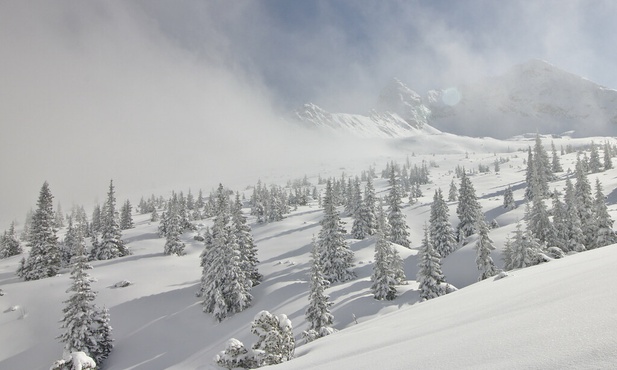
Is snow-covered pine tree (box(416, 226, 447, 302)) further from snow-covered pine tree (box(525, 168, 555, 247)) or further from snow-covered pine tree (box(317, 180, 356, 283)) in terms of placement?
snow-covered pine tree (box(525, 168, 555, 247))

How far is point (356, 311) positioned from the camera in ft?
126

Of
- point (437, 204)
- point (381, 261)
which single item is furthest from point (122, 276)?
point (437, 204)

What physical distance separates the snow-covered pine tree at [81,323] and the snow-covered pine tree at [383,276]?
29853 mm

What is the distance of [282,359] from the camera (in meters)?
12.1

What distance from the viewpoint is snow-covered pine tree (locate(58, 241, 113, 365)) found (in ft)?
116

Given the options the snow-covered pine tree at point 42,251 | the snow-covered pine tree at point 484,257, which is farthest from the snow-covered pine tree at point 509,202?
the snow-covered pine tree at point 42,251

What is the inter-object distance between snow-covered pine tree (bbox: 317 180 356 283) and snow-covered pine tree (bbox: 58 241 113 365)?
27.2m

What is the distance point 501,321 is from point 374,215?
6608cm

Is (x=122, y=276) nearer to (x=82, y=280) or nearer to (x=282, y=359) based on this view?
(x=82, y=280)

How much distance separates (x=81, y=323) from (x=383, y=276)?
106ft

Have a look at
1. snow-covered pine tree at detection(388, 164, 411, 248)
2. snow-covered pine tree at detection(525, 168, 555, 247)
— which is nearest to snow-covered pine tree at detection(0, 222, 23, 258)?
snow-covered pine tree at detection(388, 164, 411, 248)

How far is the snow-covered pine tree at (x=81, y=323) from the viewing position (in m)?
35.3

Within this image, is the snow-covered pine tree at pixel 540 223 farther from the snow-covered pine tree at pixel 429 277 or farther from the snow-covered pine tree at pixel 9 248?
the snow-covered pine tree at pixel 9 248

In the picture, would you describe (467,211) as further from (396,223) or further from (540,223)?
(540,223)
